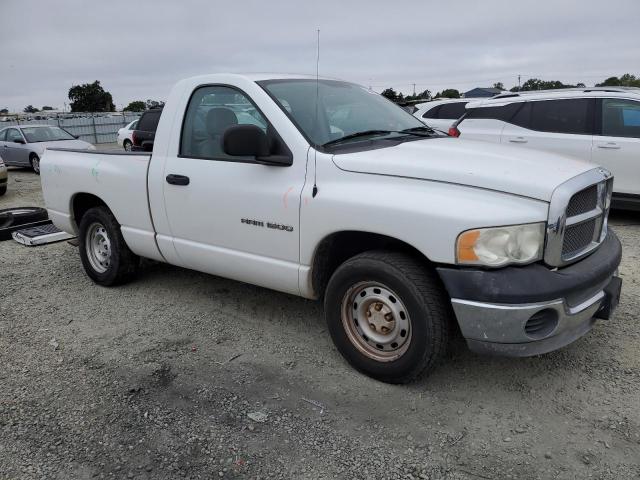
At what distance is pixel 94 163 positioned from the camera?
497cm

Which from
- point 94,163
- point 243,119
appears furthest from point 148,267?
point 243,119

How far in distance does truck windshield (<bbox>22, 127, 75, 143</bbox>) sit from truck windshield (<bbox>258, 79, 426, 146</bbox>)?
1395 centimetres

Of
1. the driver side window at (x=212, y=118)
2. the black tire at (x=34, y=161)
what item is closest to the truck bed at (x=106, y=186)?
the driver side window at (x=212, y=118)

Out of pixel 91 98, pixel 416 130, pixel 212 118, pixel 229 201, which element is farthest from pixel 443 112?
pixel 91 98

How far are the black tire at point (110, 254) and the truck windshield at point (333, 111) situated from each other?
2.14 meters

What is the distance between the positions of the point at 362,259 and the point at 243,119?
147 cm

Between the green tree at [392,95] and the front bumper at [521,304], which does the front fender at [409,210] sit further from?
the green tree at [392,95]

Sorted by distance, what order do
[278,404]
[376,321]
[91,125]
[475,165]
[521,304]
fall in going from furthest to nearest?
[91,125]
[376,321]
[278,404]
[475,165]
[521,304]

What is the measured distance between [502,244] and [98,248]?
403 cm

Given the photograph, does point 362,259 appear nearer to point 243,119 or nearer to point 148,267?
point 243,119

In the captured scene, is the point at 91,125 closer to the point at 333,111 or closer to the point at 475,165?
the point at 333,111

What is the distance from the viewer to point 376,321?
10.9ft

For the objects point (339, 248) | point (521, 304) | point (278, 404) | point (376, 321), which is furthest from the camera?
point (339, 248)

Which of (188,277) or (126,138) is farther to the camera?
(126,138)
